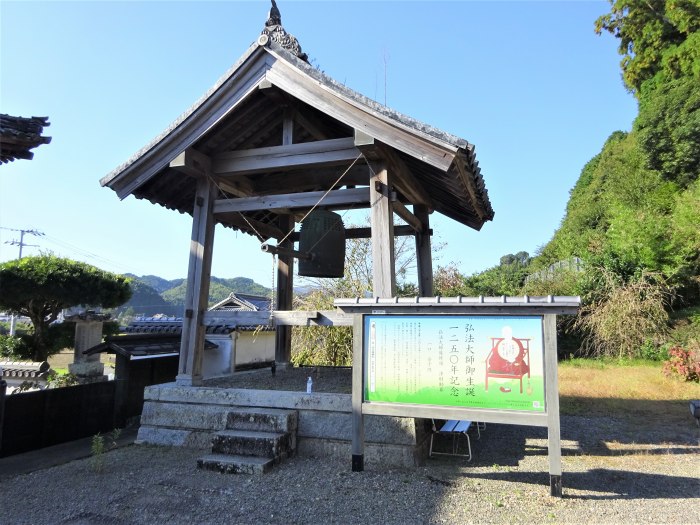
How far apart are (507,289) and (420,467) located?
773 inches

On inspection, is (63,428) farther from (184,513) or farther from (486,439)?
(486,439)

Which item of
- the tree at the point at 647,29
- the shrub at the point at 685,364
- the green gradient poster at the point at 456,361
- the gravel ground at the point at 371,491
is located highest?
the tree at the point at 647,29

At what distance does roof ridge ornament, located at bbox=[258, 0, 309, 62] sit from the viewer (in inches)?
245

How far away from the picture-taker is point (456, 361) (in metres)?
4.70

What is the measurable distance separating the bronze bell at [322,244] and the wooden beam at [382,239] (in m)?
1.30

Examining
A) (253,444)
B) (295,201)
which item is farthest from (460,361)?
(295,201)

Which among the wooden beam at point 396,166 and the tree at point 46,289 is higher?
the wooden beam at point 396,166

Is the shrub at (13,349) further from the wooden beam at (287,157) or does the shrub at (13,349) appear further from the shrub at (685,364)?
the shrub at (685,364)

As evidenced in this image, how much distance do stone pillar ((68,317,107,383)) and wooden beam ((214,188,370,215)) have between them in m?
8.34

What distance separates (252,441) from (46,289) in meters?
17.6

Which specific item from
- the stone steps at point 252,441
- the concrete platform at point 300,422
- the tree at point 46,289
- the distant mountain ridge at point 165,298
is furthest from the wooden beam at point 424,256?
the distant mountain ridge at point 165,298

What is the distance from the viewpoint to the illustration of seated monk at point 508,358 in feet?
14.6

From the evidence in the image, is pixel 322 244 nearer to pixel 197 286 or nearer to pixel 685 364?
pixel 197 286

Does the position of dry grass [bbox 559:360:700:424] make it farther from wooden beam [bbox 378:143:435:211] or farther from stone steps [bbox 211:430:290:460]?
stone steps [bbox 211:430:290:460]
